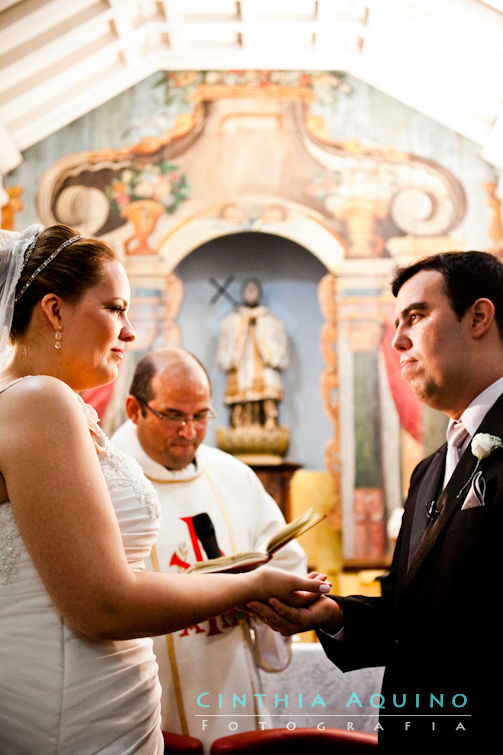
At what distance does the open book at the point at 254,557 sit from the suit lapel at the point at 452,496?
1.03ft

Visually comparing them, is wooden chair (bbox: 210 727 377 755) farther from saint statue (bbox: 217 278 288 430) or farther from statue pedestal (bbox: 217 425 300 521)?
saint statue (bbox: 217 278 288 430)

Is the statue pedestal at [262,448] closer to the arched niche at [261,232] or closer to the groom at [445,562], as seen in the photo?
the arched niche at [261,232]

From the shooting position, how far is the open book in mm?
2229

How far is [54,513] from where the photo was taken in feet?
5.25

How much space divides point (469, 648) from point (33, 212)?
7.46m

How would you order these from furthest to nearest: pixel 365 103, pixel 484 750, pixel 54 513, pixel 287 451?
pixel 365 103, pixel 287 451, pixel 484 750, pixel 54 513

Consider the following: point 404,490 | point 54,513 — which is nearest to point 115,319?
point 54,513

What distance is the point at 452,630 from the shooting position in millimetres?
1969

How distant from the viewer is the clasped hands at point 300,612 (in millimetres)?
2328

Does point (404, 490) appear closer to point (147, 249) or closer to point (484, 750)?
point (147, 249)

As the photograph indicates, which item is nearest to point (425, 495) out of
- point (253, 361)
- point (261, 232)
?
point (253, 361)

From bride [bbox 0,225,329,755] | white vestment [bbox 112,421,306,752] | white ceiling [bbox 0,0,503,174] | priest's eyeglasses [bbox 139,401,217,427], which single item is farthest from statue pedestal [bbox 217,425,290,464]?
bride [bbox 0,225,329,755]

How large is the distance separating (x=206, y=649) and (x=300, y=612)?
0.88 metres

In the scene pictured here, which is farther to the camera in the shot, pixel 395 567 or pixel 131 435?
pixel 131 435
